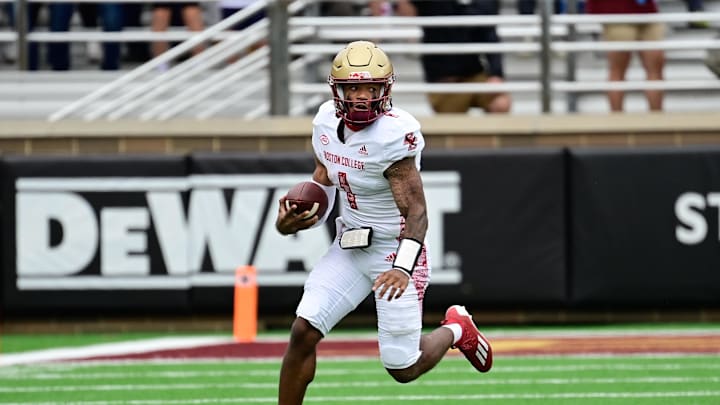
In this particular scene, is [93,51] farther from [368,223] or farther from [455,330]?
[368,223]

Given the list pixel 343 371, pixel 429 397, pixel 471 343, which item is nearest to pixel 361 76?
pixel 471 343

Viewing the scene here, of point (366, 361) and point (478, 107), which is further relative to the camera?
point (478, 107)

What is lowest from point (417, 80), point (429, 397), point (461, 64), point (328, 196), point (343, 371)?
point (343, 371)

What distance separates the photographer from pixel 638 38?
11.9m

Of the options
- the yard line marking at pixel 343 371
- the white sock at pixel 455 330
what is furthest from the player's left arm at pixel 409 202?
the yard line marking at pixel 343 371

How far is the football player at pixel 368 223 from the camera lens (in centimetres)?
626

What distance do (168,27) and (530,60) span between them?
3.24m

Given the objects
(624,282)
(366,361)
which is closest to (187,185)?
(366,361)

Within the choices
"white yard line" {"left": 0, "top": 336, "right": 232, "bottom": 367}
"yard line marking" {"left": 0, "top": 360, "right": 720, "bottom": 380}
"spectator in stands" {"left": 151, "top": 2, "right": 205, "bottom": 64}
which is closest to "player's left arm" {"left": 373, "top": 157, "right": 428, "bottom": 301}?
"yard line marking" {"left": 0, "top": 360, "right": 720, "bottom": 380}

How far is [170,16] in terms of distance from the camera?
1280cm

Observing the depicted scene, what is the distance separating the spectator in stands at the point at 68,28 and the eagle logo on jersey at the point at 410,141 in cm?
654

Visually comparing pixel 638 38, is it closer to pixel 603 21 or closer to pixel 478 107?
pixel 603 21

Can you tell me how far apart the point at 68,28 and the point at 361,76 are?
6.90m

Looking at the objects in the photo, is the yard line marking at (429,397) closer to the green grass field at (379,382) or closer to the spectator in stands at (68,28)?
the green grass field at (379,382)
